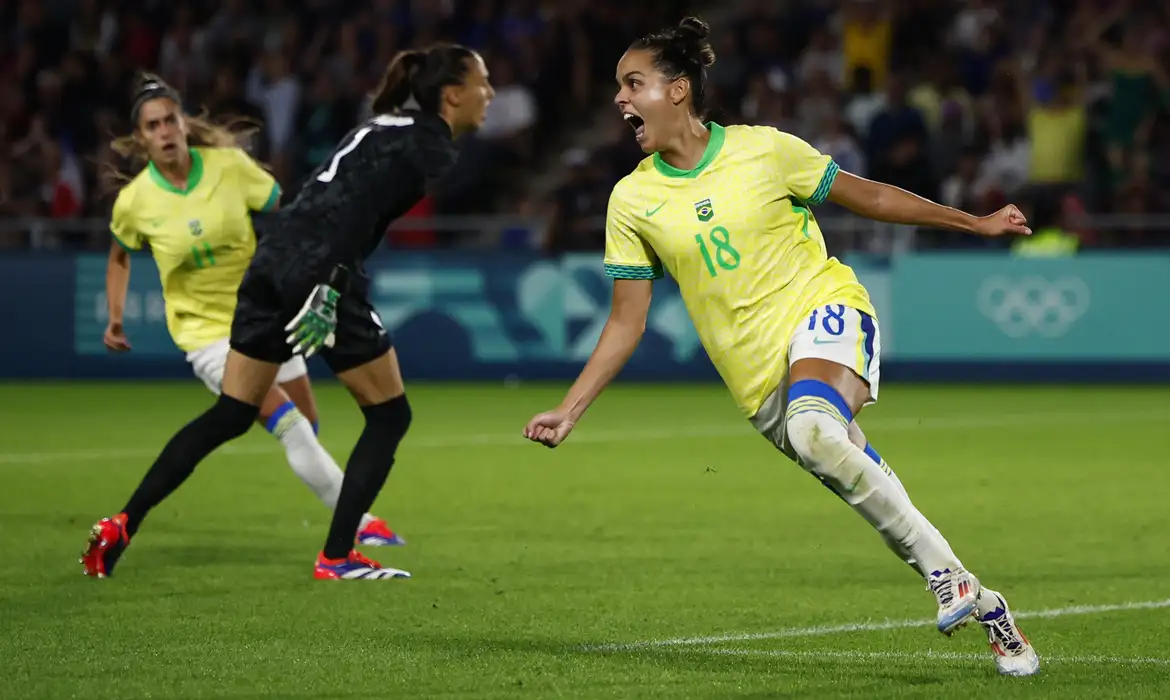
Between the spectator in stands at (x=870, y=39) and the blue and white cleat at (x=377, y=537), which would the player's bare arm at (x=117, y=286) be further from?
the spectator in stands at (x=870, y=39)

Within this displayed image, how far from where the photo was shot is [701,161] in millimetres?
6738

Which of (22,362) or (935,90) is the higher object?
(935,90)

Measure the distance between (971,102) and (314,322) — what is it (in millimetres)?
15531

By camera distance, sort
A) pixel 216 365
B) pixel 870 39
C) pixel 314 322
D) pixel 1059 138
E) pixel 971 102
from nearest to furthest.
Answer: pixel 314 322 → pixel 216 365 → pixel 1059 138 → pixel 971 102 → pixel 870 39

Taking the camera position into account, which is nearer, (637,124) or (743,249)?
(743,249)

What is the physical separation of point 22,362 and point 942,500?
13.0 meters

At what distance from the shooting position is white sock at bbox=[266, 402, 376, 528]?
9633 mm

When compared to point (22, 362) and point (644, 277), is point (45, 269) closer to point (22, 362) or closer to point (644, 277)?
point (22, 362)

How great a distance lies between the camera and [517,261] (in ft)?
69.3

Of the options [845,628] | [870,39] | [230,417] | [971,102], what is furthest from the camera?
[870,39]

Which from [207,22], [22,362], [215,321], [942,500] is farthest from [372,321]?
[207,22]

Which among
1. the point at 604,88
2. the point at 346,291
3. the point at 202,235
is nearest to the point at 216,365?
the point at 202,235

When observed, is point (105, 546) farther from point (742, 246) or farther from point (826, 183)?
point (826, 183)

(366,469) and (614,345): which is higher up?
(614,345)
